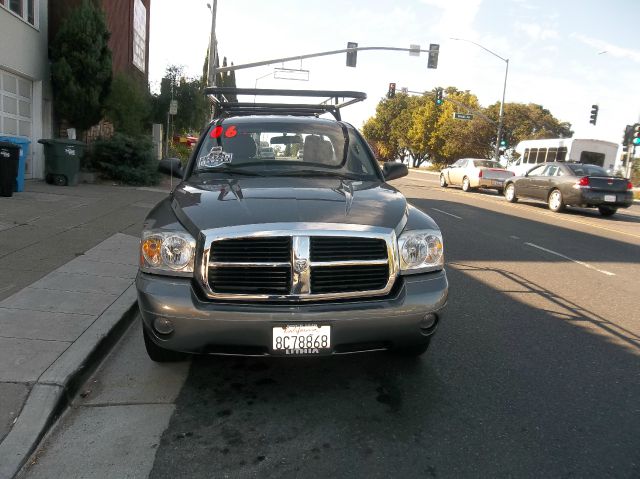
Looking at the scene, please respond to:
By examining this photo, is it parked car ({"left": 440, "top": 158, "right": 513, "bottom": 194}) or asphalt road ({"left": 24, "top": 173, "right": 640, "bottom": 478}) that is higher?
parked car ({"left": 440, "top": 158, "right": 513, "bottom": 194})

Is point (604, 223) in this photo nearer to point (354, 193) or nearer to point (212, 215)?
point (354, 193)

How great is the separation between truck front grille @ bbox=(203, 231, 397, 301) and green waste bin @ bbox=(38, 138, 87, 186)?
490 inches

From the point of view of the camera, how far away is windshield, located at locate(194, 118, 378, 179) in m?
4.51

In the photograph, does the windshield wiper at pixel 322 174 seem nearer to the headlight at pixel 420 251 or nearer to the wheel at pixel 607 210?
the headlight at pixel 420 251

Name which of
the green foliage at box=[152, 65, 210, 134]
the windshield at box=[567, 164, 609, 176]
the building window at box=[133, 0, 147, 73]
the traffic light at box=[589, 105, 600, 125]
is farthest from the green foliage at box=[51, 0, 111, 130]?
the traffic light at box=[589, 105, 600, 125]

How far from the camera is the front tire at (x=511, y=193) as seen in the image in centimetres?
1969

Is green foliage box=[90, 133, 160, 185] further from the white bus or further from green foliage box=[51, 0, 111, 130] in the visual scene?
the white bus

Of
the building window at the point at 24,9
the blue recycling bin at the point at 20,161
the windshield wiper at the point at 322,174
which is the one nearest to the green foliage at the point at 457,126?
the building window at the point at 24,9

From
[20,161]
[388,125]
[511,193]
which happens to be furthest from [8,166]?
[388,125]

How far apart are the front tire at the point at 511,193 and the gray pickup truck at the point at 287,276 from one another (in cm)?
1728

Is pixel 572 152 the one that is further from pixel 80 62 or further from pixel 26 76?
pixel 26 76

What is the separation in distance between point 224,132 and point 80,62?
40.7 feet

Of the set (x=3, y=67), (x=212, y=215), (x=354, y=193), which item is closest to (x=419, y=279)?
(x=354, y=193)

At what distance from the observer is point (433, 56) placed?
26.0m
